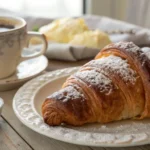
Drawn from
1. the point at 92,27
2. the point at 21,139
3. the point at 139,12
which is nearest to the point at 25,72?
the point at 21,139

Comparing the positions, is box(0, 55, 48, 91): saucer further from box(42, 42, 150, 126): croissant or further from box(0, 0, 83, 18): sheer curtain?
box(0, 0, 83, 18): sheer curtain

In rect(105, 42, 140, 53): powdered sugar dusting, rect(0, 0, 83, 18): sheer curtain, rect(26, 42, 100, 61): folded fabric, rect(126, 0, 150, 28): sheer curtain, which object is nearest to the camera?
rect(105, 42, 140, 53): powdered sugar dusting

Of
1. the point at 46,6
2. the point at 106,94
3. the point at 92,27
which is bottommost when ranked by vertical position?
the point at 46,6

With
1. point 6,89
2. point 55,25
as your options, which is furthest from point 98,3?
point 6,89

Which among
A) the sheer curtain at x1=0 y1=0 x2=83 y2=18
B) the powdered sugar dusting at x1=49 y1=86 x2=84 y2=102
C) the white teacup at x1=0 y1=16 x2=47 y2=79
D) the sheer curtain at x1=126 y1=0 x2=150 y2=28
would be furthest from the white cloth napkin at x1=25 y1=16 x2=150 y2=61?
the sheer curtain at x1=0 y1=0 x2=83 y2=18

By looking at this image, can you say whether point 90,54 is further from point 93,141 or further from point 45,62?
point 93,141

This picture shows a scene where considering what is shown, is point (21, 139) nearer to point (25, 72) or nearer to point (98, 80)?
point (98, 80)
